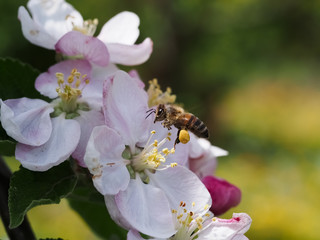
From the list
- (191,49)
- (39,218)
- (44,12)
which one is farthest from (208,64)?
(44,12)

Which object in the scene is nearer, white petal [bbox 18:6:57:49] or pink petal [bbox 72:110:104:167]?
pink petal [bbox 72:110:104:167]

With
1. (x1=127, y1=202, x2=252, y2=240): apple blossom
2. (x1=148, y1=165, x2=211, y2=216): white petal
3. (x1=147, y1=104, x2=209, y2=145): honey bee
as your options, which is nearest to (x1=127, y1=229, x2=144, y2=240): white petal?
(x1=127, y1=202, x2=252, y2=240): apple blossom

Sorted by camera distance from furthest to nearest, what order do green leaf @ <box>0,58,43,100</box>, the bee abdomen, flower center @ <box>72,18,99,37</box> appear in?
flower center @ <box>72,18,99,37</box>, the bee abdomen, green leaf @ <box>0,58,43,100</box>

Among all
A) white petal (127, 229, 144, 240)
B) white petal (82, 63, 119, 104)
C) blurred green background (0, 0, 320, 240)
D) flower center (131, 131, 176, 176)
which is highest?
white petal (82, 63, 119, 104)

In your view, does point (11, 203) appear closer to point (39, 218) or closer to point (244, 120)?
point (39, 218)

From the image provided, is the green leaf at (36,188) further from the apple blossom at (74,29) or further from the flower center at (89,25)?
the flower center at (89,25)

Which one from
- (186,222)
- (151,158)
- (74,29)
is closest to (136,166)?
(151,158)

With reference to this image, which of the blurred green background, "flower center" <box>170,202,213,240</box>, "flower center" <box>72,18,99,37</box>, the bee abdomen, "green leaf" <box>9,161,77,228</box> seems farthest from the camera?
the blurred green background

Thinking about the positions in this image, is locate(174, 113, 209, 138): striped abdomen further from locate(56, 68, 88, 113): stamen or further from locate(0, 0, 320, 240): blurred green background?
locate(0, 0, 320, 240): blurred green background
